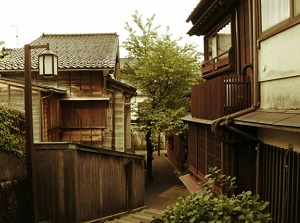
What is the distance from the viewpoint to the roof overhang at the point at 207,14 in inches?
423

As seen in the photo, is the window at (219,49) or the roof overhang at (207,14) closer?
the roof overhang at (207,14)

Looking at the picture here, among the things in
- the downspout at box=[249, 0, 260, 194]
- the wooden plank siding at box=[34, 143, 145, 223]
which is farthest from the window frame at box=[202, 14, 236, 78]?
the wooden plank siding at box=[34, 143, 145, 223]

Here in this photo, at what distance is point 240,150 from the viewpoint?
342 inches

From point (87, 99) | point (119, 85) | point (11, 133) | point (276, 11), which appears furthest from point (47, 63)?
point (119, 85)

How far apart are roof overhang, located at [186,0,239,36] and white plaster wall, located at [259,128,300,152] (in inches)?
203

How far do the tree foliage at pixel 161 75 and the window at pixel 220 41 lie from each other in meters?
7.06

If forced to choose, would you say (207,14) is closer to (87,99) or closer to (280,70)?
(280,70)

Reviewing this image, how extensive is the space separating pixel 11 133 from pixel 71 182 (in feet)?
8.97

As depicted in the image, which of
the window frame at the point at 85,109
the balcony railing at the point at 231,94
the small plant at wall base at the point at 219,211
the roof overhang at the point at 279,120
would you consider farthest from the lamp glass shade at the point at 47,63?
the window frame at the point at 85,109

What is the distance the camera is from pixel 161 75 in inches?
875

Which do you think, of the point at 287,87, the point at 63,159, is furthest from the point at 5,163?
the point at 287,87

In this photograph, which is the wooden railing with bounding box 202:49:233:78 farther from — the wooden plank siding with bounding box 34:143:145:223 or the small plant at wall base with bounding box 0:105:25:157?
the small plant at wall base with bounding box 0:105:25:157

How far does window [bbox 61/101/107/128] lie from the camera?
18328 millimetres

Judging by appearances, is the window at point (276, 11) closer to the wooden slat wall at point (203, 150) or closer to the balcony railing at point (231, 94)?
the balcony railing at point (231, 94)
